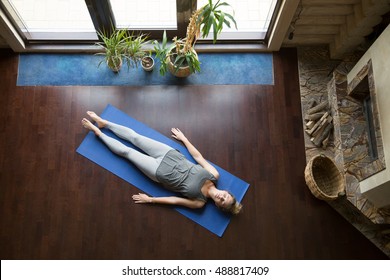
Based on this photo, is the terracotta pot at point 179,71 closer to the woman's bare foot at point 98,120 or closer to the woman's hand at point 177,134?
the woman's hand at point 177,134

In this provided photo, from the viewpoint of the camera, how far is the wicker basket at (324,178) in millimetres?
3459

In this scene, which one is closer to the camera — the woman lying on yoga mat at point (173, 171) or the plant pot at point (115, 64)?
the woman lying on yoga mat at point (173, 171)

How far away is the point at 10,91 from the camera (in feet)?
12.5

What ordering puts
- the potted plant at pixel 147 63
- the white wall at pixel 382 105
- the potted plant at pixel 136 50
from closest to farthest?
the white wall at pixel 382 105, the potted plant at pixel 136 50, the potted plant at pixel 147 63

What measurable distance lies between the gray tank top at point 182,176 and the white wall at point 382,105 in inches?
56.1

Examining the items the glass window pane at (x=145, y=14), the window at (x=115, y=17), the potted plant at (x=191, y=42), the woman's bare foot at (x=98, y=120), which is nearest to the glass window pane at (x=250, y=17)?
the window at (x=115, y=17)

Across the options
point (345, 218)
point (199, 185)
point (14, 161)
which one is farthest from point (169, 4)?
point (345, 218)

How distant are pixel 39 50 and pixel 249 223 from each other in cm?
288

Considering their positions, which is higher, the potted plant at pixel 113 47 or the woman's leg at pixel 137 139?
the potted plant at pixel 113 47

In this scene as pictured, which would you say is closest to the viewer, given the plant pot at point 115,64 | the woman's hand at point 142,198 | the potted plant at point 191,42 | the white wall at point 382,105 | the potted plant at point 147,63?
the white wall at point 382,105

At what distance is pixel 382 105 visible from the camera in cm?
301

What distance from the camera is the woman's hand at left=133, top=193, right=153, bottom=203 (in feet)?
11.5

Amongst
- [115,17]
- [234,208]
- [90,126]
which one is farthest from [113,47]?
[234,208]

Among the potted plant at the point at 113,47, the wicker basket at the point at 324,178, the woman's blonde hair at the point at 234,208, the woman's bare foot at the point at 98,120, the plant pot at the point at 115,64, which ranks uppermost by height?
the potted plant at the point at 113,47
